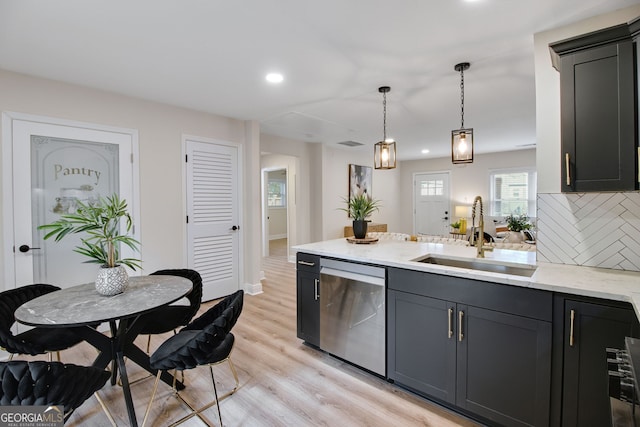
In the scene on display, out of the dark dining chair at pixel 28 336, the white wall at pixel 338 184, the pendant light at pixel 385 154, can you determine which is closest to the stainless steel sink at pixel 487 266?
the pendant light at pixel 385 154

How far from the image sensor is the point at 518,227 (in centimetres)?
576

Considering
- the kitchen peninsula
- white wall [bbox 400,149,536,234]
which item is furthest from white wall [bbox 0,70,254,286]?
white wall [bbox 400,149,536,234]

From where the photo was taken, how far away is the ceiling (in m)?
1.86

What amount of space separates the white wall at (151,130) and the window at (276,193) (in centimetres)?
593

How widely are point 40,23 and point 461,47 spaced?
2.94 meters

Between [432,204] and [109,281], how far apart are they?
8.03 meters

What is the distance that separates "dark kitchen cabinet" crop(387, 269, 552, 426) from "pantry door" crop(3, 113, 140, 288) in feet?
9.94

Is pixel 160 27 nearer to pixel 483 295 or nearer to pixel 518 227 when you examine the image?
pixel 483 295

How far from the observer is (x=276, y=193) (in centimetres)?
1025

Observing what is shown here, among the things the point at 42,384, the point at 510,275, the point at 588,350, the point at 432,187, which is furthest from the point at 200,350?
the point at 432,187

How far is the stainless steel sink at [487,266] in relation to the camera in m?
2.04

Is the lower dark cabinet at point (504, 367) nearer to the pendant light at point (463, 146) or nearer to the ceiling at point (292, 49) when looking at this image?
the pendant light at point (463, 146)

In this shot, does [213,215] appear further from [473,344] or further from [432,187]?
[432,187]

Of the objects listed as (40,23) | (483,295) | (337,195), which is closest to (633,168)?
(483,295)
